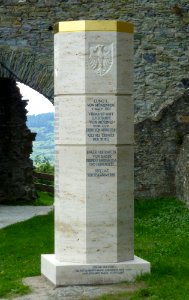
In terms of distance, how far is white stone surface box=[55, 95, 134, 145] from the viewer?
7.05 m

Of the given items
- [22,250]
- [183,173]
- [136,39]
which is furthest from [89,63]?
[136,39]

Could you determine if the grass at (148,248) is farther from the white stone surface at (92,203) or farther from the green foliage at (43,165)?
the green foliage at (43,165)

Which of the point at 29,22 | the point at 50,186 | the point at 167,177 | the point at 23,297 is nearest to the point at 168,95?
the point at 167,177

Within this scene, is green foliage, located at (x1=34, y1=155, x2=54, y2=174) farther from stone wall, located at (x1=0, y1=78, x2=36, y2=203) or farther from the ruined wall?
the ruined wall

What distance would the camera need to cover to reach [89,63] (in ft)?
23.1

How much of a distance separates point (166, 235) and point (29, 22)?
5355 mm

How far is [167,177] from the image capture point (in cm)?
1302

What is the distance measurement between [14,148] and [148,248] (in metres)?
8.69

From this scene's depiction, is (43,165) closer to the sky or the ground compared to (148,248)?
closer to the sky

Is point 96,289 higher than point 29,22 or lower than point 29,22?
lower

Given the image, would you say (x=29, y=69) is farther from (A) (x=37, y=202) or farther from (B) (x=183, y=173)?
(A) (x=37, y=202)

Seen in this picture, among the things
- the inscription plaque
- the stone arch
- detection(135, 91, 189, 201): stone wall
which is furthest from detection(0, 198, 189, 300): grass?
the stone arch

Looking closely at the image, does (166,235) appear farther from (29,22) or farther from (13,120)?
(13,120)

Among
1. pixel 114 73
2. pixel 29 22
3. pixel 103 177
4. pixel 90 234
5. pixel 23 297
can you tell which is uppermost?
pixel 29 22
